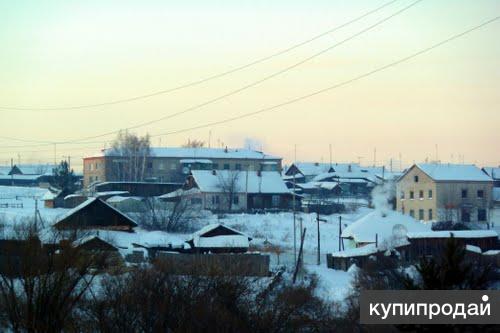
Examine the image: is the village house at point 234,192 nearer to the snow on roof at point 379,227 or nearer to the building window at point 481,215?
the building window at point 481,215

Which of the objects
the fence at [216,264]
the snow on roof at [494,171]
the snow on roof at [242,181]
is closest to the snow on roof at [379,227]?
the fence at [216,264]

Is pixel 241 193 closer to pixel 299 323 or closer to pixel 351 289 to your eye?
pixel 351 289

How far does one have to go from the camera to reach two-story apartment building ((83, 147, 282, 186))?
6888cm

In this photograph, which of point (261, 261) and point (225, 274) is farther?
point (261, 261)

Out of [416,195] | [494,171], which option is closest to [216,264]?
[416,195]

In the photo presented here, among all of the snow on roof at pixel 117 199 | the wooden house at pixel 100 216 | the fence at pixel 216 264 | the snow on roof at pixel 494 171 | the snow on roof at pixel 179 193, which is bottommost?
the fence at pixel 216 264

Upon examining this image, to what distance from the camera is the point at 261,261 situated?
28812mm

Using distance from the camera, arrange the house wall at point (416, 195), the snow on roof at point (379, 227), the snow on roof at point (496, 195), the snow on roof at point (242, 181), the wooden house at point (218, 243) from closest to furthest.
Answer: the wooden house at point (218, 243), the snow on roof at point (379, 227), the house wall at point (416, 195), the snow on roof at point (242, 181), the snow on roof at point (496, 195)

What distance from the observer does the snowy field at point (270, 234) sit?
1163 inches

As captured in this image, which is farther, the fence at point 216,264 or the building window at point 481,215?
the building window at point 481,215

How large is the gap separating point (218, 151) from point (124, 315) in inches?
2169

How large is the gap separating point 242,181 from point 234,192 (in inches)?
63.5

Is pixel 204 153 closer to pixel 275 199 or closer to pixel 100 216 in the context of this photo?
pixel 275 199

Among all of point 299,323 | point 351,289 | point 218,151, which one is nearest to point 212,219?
point 351,289
